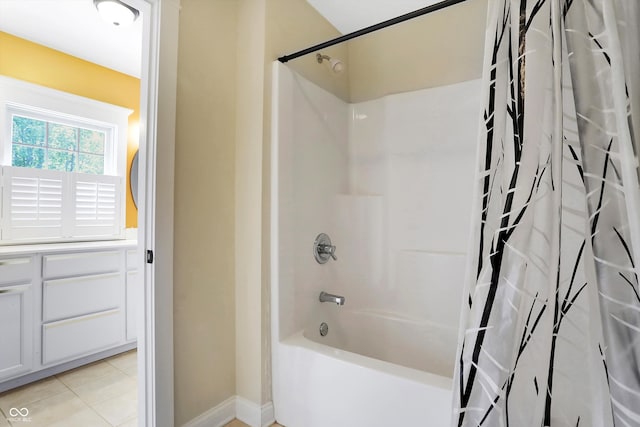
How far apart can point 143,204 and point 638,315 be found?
158 centimetres

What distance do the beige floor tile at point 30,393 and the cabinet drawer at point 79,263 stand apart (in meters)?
0.69

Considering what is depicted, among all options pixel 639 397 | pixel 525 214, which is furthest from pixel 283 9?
pixel 639 397

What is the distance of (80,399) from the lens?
1.91m

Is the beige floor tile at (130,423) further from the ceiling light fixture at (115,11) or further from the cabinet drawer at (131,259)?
the ceiling light fixture at (115,11)

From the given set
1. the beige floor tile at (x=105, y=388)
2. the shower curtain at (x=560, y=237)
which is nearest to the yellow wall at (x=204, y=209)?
the beige floor tile at (x=105, y=388)

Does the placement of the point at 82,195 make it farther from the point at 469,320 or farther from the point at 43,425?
the point at 469,320

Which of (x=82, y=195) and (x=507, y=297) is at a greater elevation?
(x=82, y=195)

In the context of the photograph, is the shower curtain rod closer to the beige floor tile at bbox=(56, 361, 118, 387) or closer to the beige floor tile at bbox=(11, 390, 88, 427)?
the beige floor tile at bbox=(11, 390, 88, 427)

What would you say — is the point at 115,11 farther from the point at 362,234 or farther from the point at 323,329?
the point at 323,329

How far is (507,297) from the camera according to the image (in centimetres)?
80

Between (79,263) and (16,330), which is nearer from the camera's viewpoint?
(16,330)

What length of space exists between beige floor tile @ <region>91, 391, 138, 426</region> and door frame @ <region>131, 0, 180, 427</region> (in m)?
0.56

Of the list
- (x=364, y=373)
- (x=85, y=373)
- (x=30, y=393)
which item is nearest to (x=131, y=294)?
(x=85, y=373)

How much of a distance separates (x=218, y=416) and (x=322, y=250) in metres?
0.96
